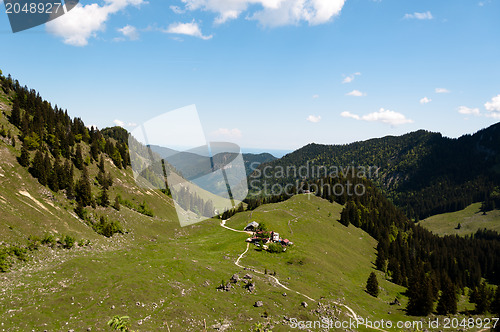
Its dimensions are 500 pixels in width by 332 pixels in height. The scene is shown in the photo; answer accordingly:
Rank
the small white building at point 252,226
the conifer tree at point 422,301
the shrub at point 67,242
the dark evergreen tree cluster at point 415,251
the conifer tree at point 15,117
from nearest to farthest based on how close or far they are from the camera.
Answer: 1. the shrub at point 67,242
2. the conifer tree at point 422,301
3. the conifer tree at point 15,117
4. the small white building at point 252,226
5. the dark evergreen tree cluster at point 415,251

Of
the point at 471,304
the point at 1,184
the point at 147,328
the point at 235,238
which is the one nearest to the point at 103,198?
the point at 1,184

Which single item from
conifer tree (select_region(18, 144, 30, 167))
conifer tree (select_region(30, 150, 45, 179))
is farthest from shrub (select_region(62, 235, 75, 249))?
conifer tree (select_region(18, 144, 30, 167))

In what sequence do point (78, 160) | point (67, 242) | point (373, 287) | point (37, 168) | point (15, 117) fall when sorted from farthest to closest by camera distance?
point (78, 160) → point (15, 117) → point (373, 287) → point (37, 168) → point (67, 242)

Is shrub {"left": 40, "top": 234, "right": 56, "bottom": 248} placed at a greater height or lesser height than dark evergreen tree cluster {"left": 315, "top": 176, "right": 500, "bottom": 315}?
greater

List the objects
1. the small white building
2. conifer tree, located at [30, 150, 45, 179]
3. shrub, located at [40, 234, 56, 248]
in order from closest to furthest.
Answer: shrub, located at [40, 234, 56, 248]
conifer tree, located at [30, 150, 45, 179]
the small white building

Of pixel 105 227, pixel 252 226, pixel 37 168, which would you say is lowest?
pixel 252 226

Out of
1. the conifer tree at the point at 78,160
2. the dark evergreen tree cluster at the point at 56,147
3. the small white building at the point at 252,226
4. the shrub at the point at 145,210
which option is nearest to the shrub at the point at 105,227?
the dark evergreen tree cluster at the point at 56,147

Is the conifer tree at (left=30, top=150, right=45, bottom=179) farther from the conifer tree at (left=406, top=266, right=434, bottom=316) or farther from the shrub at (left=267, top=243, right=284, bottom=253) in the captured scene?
the conifer tree at (left=406, top=266, right=434, bottom=316)

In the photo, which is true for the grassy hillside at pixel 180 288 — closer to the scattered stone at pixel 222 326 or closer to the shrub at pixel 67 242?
the scattered stone at pixel 222 326

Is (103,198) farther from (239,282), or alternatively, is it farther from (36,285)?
(239,282)

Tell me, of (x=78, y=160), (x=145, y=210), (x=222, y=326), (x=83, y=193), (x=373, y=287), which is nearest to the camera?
(x=222, y=326)

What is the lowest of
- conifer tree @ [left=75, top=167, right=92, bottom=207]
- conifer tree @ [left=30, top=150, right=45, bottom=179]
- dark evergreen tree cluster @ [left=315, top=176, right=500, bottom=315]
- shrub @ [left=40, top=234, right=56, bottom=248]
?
dark evergreen tree cluster @ [left=315, top=176, right=500, bottom=315]

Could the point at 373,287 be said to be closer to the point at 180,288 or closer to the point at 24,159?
the point at 180,288

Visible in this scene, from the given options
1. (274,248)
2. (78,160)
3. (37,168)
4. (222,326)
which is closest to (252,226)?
(274,248)
